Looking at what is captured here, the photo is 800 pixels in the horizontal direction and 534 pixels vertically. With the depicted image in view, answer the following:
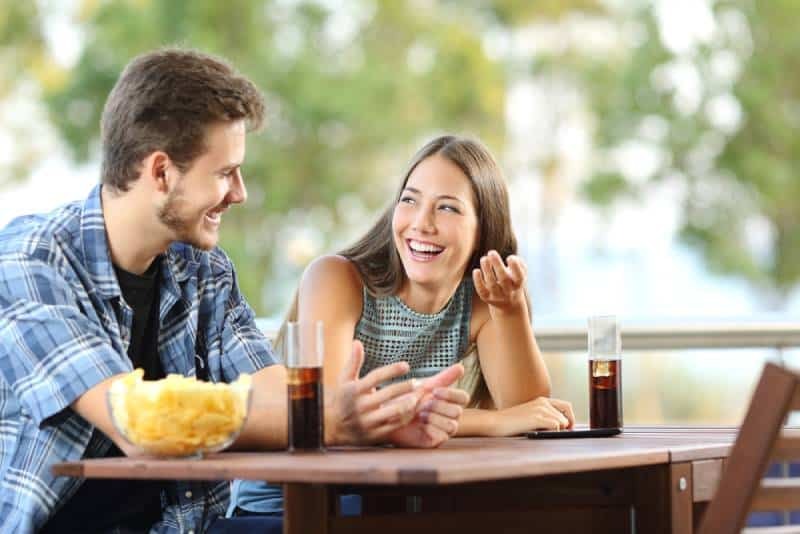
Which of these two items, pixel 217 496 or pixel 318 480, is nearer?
pixel 318 480

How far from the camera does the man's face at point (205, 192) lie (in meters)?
2.50

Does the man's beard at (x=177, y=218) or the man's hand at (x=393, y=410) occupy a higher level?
the man's beard at (x=177, y=218)

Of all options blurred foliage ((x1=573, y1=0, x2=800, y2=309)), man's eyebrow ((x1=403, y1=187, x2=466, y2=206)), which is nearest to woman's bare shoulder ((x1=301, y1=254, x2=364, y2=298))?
man's eyebrow ((x1=403, y1=187, x2=466, y2=206))

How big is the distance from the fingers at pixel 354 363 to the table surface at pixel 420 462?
0.12 m

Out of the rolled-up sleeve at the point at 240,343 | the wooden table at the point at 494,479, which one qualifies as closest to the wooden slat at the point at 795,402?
the wooden table at the point at 494,479

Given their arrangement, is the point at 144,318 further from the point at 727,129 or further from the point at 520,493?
the point at 727,129

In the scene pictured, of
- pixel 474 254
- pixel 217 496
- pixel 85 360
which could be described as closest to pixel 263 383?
pixel 217 496

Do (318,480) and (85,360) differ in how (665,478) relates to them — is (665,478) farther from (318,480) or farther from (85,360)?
(85,360)

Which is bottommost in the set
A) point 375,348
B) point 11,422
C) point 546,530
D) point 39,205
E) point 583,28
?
point 546,530

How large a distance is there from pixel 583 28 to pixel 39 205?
615 cm

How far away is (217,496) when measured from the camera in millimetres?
2566

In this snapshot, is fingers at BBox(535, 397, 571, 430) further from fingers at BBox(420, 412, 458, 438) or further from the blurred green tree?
the blurred green tree

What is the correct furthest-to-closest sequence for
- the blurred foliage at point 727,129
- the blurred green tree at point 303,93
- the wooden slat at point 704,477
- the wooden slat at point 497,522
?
the blurred foliage at point 727,129 < the blurred green tree at point 303,93 < the wooden slat at point 704,477 < the wooden slat at point 497,522

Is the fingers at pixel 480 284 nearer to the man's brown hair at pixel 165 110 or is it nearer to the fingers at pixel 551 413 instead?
the fingers at pixel 551 413
